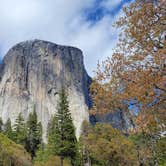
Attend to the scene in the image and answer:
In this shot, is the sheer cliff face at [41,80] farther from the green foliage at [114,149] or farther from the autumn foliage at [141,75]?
the autumn foliage at [141,75]

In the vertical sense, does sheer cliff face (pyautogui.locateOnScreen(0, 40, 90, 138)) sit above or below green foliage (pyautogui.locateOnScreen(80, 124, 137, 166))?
above

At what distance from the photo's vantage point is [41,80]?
373 feet

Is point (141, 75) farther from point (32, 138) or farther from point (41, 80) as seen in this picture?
point (41, 80)

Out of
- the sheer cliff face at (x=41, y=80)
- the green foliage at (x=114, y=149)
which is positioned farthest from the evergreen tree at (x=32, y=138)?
the sheer cliff face at (x=41, y=80)

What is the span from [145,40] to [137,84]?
1624 mm

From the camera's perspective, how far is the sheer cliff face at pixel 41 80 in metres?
106

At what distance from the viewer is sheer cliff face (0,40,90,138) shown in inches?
4183

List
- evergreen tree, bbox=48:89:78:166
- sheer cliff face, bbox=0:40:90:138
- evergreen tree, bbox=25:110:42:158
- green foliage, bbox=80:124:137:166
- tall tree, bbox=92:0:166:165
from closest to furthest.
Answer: tall tree, bbox=92:0:166:165, evergreen tree, bbox=48:89:78:166, green foliage, bbox=80:124:137:166, evergreen tree, bbox=25:110:42:158, sheer cliff face, bbox=0:40:90:138

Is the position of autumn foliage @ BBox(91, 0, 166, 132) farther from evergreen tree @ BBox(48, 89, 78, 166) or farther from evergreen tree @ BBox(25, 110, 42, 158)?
evergreen tree @ BBox(25, 110, 42, 158)

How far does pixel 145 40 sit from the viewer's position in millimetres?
9578

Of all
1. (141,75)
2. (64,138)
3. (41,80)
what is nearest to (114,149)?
(64,138)

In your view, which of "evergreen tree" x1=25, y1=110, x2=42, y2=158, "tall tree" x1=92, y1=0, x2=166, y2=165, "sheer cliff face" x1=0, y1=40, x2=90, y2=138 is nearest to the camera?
"tall tree" x1=92, y1=0, x2=166, y2=165

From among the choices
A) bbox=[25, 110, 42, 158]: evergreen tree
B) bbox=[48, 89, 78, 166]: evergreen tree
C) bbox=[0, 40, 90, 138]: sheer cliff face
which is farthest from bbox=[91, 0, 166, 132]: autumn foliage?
bbox=[0, 40, 90, 138]: sheer cliff face

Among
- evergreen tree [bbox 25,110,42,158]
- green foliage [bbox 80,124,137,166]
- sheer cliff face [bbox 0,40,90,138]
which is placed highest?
sheer cliff face [bbox 0,40,90,138]
